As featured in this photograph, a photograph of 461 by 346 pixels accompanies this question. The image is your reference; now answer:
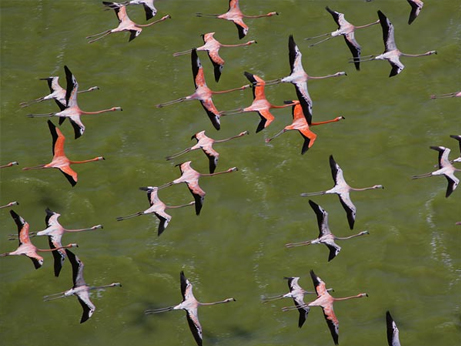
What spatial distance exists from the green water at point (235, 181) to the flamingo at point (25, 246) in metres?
2.21

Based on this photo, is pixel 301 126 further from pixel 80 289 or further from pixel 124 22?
pixel 124 22

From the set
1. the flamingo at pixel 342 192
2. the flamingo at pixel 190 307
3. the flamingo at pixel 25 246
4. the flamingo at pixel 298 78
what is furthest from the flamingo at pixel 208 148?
the flamingo at pixel 25 246

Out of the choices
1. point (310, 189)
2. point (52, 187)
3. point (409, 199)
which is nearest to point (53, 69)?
point (52, 187)

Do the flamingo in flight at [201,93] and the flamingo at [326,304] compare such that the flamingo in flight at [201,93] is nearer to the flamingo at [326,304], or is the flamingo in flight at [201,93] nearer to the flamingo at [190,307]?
the flamingo at [190,307]

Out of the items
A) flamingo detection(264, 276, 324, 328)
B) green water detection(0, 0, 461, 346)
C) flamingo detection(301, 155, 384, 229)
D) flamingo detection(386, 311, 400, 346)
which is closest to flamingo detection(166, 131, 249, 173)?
flamingo detection(301, 155, 384, 229)

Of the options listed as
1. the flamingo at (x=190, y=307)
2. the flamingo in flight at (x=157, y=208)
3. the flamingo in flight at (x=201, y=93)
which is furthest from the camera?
the flamingo in flight at (x=157, y=208)

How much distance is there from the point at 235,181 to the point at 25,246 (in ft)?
31.0

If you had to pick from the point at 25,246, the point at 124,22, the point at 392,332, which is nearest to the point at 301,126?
the point at 392,332

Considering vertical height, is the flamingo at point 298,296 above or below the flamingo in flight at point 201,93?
below

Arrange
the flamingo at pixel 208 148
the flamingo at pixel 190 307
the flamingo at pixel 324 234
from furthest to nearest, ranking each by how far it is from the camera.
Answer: the flamingo at pixel 208 148, the flamingo at pixel 324 234, the flamingo at pixel 190 307

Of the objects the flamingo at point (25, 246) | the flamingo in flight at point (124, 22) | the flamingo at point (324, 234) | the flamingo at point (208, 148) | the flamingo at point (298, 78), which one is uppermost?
the flamingo at point (298, 78)

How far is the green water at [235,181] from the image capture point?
154 feet

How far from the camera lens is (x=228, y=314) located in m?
47.0

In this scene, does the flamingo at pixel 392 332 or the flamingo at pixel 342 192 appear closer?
the flamingo at pixel 392 332
